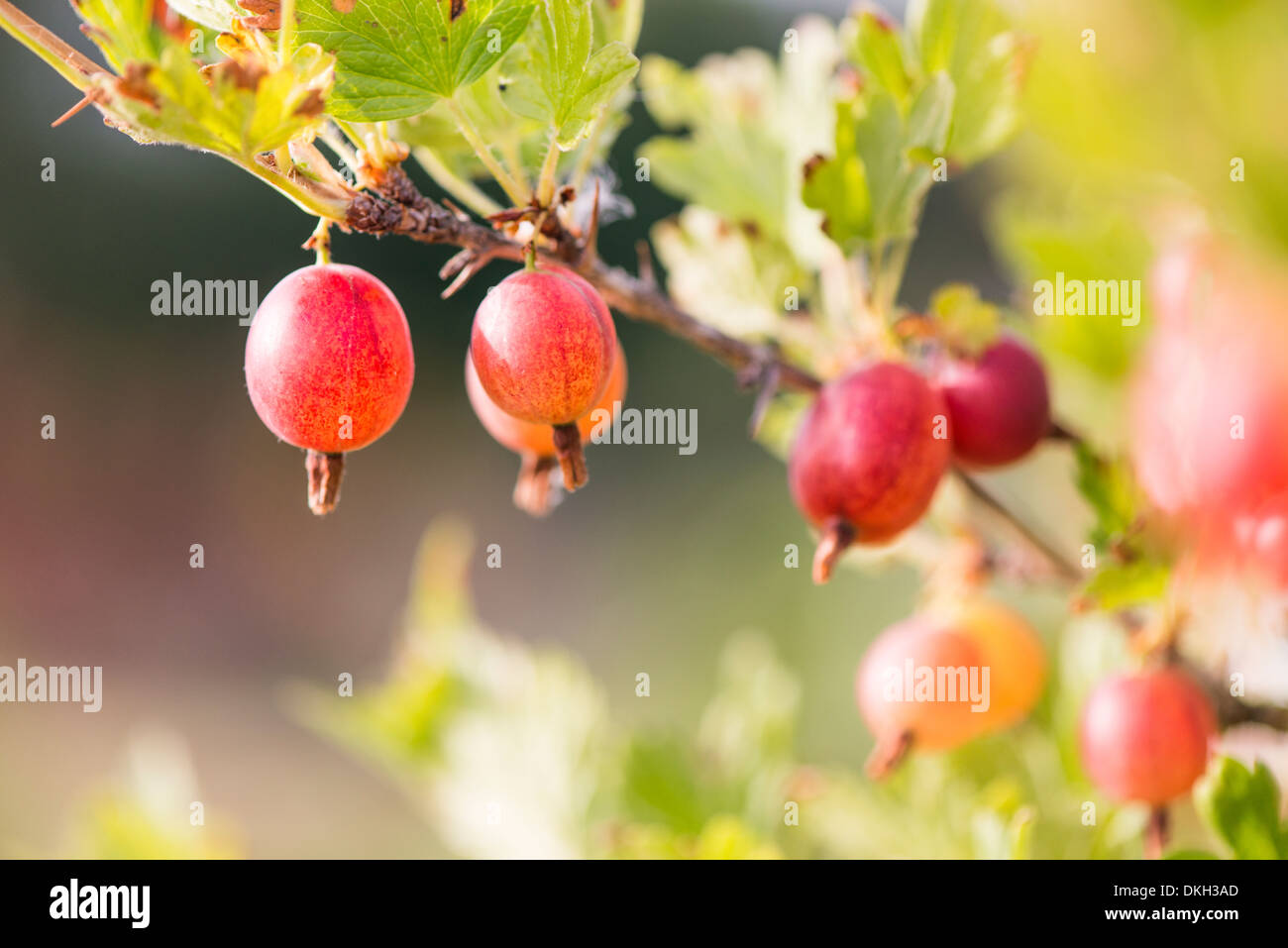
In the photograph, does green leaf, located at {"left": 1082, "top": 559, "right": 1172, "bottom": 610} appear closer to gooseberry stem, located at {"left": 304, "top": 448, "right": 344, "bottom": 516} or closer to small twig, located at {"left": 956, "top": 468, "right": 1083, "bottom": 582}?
small twig, located at {"left": 956, "top": 468, "right": 1083, "bottom": 582}

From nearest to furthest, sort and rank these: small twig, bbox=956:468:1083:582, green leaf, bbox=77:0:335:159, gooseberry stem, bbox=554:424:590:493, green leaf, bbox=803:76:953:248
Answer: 1. green leaf, bbox=77:0:335:159
2. gooseberry stem, bbox=554:424:590:493
3. green leaf, bbox=803:76:953:248
4. small twig, bbox=956:468:1083:582

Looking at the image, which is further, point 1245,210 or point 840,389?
point 840,389

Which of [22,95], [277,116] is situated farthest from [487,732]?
[22,95]

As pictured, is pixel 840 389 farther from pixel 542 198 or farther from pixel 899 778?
pixel 899 778

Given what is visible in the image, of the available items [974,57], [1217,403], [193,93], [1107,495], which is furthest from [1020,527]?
[193,93]

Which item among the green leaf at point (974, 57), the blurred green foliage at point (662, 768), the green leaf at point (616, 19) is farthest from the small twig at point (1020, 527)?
the green leaf at point (616, 19)

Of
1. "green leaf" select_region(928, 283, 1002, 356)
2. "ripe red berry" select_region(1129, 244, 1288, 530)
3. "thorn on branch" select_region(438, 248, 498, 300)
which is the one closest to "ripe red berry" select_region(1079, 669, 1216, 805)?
"ripe red berry" select_region(1129, 244, 1288, 530)

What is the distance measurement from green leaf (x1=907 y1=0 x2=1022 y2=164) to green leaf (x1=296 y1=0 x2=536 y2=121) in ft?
0.99

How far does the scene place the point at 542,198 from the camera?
1.59 feet

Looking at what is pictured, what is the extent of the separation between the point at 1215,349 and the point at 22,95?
18.0 feet

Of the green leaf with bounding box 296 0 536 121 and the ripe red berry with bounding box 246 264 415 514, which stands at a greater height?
the green leaf with bounding box 296 0 536 121

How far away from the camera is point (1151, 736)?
605 mm

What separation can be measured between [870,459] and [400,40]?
313 millimetres

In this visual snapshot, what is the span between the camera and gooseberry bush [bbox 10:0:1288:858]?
44 centimetres
